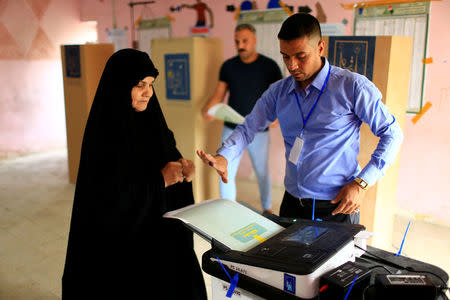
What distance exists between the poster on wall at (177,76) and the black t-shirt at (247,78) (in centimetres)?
31

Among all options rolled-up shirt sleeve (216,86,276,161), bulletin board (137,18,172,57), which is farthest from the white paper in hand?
bulletin board (137,18,172,57)

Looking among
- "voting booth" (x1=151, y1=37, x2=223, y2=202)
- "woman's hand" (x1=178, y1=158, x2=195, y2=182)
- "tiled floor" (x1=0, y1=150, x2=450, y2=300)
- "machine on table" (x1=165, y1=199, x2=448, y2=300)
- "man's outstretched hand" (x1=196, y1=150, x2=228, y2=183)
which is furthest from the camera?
"voting booth" (x1=151, y1=37, x2=223, y2=202)

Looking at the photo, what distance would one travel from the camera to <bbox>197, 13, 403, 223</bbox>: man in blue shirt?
1.42 meters

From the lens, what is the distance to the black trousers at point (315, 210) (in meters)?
1.60

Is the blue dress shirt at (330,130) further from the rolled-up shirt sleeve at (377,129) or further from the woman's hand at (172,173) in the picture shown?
the woman's hand at (172,173)

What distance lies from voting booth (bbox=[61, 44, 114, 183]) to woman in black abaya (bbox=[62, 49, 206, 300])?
102 inches

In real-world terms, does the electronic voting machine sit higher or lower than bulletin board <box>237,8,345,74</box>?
lower

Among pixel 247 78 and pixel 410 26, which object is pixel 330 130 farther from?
pixel 410 26

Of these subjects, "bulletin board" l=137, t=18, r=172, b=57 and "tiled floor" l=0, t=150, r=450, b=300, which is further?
"bulletin board" l=137, t=18, r=172, b=57

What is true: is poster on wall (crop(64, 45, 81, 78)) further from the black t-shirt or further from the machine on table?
the machine on table

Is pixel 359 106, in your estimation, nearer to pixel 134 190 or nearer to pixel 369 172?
pixel 369 172

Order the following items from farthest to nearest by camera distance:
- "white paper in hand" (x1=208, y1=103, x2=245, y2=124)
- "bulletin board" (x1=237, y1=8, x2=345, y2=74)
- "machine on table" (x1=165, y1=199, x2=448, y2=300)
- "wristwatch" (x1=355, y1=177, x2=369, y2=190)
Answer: "bulletin board" (x1=237, y1=8, x2=345, y2=74) → "white paper in hand" (x1=208, y1=103, x2=245, y2=124) → "wristwatch" (x1=355, y1=177, x2=369, y2=190) → "machine on table" (x1=165, y1=199, x2=448, y2=300)

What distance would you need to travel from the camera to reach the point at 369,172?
1383mm

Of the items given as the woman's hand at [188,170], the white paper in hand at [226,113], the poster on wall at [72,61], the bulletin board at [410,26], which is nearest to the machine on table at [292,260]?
the woman's hand at [188,170]
